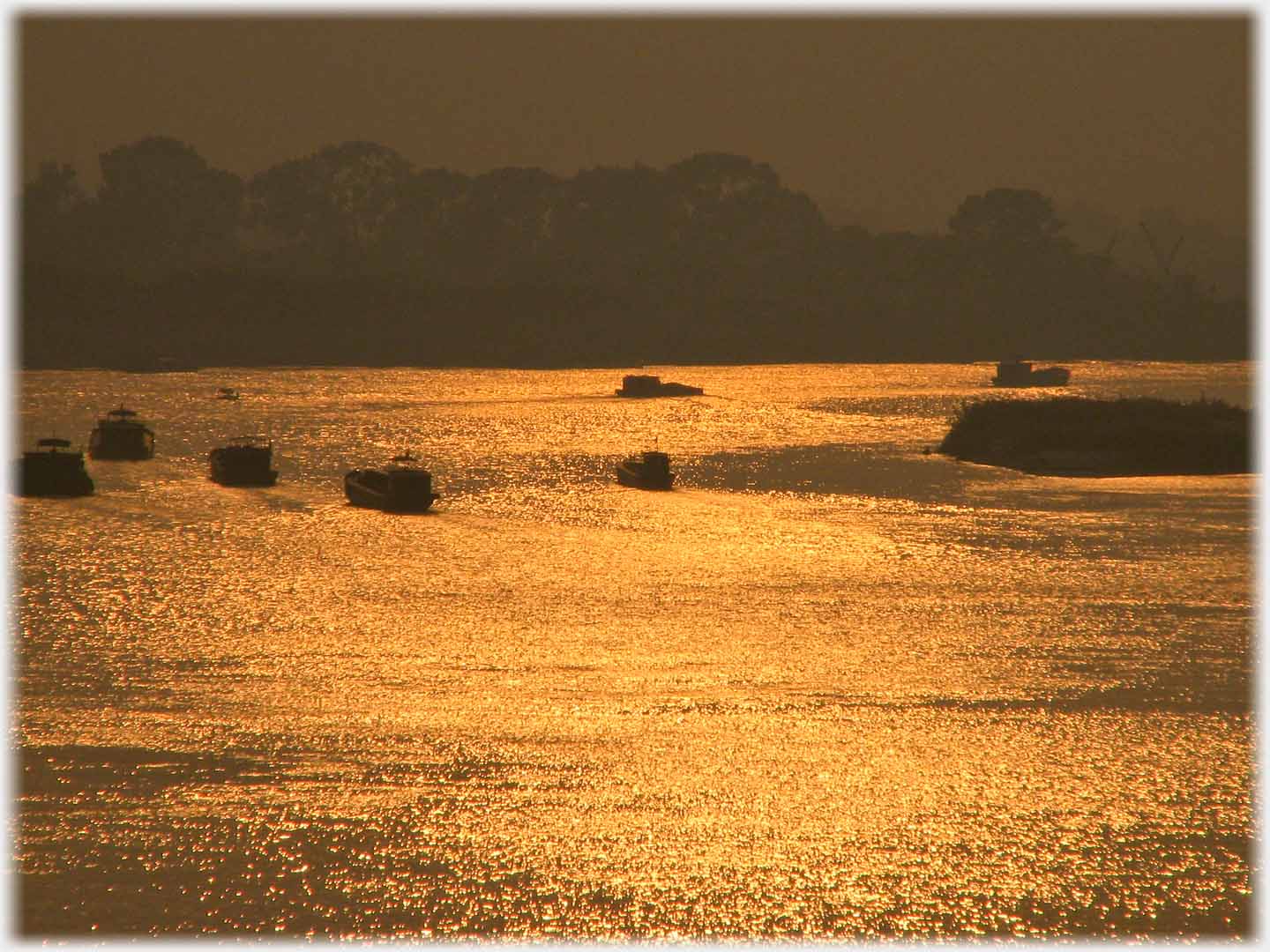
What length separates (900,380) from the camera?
13500 cm

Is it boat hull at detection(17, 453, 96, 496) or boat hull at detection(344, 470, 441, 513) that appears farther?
boat hull at detection(17, 453, 96, 496)

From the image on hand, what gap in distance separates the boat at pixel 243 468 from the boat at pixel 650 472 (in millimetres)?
11895

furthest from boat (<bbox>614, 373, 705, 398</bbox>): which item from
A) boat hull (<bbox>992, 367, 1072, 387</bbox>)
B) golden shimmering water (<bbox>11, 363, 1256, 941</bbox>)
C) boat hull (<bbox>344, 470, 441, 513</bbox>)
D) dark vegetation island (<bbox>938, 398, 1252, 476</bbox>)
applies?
boat hull (<bbox>344, 470, 441, 513</bbox>)

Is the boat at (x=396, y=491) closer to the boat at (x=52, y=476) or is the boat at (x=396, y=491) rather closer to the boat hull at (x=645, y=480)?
the boat hull at (x=645, y=480)

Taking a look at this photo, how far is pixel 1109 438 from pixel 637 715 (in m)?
38.1

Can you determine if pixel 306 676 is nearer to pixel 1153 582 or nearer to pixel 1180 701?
pixel 1180 701

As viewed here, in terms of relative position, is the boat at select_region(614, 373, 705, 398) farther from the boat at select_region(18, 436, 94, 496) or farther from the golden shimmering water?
the boat at select_region(18, 436, 94, 496)

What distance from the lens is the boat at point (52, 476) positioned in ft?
154

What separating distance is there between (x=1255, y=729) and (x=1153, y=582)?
41.2ft

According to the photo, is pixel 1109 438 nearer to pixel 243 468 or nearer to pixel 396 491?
pixel 396 491

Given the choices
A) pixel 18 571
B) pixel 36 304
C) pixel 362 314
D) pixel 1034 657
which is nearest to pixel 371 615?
pixel 18 571

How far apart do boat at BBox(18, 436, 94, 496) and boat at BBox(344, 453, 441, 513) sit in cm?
869

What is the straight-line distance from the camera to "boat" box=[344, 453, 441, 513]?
146ft

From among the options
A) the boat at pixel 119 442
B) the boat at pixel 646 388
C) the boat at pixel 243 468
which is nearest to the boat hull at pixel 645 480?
the boat at pixel 243 468
